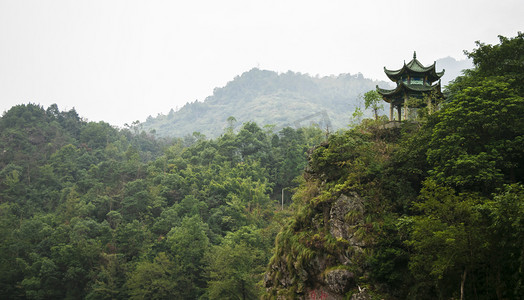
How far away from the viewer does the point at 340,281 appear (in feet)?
46.6

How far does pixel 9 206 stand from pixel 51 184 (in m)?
5.36

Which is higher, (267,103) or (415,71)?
(267,103)

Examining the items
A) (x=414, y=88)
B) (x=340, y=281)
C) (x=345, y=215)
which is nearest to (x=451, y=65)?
(x=414, y=88)

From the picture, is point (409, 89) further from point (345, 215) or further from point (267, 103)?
point (267, 103)

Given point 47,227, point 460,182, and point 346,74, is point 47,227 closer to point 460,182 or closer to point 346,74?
point 460,182

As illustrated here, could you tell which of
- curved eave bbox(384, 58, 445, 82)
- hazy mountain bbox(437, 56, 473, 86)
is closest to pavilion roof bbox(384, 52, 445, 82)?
curved eave bbox(384, 58, 445, 82)

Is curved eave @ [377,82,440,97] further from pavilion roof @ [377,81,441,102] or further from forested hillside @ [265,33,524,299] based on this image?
forested hillside @ [265,33,524,299]

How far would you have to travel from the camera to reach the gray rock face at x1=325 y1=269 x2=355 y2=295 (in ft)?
46.2

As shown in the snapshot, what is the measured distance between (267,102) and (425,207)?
12039 cm

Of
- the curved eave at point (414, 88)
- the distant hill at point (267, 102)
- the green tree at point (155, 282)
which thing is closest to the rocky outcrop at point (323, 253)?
the curved eave at point (414, 88)

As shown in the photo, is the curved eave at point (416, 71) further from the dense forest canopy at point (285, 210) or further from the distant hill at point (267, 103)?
the distant hill at point (267, 103)

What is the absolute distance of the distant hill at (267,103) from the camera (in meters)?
117

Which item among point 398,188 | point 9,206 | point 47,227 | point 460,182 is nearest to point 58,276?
point 47,227

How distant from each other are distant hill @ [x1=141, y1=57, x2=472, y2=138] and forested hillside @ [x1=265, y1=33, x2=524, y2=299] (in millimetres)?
88572
